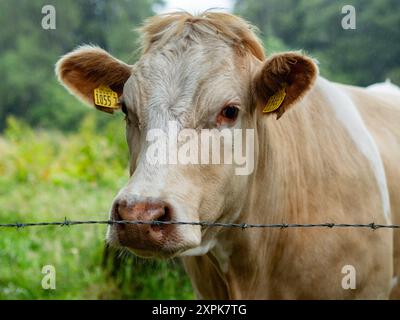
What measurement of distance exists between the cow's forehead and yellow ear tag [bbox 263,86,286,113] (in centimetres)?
22

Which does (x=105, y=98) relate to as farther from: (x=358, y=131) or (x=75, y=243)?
(x=75, y=243)

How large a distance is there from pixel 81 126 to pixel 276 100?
52.3ft

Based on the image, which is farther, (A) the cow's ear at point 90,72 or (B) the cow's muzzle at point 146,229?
(A) the cow's ear at point 90,72

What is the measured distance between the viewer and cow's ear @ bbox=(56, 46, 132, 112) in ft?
12.4

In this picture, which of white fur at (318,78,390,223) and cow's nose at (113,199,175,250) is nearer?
cow's nose at (113,199,175,250)

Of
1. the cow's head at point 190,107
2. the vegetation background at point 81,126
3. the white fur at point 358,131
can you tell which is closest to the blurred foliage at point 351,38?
the vegetation background at point 81,126

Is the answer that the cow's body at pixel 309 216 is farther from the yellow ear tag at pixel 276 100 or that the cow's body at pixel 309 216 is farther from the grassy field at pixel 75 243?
the grassy field at pixel 75 243

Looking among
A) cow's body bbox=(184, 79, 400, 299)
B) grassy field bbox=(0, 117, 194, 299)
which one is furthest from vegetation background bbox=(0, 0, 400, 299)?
cow's body bbox=(184, 79, 400, 299)

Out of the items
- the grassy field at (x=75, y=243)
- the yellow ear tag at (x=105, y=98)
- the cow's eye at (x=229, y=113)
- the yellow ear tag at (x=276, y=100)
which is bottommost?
the grassy field at (x=75, y=243)

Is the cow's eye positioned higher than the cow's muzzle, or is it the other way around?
the cow's eye

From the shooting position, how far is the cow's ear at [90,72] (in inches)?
148

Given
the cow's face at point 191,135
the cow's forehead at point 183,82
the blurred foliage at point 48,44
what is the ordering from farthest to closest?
1. the blurred foliage at point 48,44
2. the cow's forehead at point 183,82
3. the cow's face at point 191,135

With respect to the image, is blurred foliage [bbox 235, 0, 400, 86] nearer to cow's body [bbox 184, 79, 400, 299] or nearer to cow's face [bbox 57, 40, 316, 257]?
cow's body [bbox 184, 79, 400, 299]
